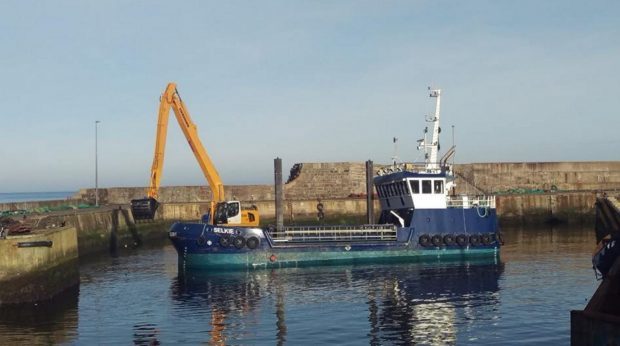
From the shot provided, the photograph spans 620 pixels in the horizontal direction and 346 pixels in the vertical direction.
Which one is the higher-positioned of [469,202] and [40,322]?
[469,202]

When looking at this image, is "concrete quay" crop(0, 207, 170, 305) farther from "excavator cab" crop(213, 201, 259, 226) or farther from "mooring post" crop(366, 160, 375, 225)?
"mooring post" crop(366, 160, 375, 225)

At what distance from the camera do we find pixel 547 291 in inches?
920

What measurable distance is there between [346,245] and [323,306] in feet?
35.5

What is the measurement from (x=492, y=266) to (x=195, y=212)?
28659mm

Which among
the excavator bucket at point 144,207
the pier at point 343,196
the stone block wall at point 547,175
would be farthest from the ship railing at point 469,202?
the stone block wall at point 547,175

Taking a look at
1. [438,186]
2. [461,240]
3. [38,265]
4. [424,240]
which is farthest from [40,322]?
[461,240]

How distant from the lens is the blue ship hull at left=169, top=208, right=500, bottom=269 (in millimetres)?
31094

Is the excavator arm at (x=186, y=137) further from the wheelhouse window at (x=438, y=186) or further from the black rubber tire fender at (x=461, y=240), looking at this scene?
the black rubber tire fender at (x=461, y=240)

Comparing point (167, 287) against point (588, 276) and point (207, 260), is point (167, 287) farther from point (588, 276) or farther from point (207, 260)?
point (588, 276)

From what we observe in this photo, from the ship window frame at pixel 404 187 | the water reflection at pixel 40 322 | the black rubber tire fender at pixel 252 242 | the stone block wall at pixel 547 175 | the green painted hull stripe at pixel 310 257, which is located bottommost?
the water reflection at pixel 40 322

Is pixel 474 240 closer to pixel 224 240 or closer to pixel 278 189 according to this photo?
pixel 278 189

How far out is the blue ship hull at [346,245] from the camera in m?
31.1

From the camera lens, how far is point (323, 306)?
2170 centimetres

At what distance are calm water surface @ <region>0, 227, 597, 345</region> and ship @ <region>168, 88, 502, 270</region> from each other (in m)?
1.01
